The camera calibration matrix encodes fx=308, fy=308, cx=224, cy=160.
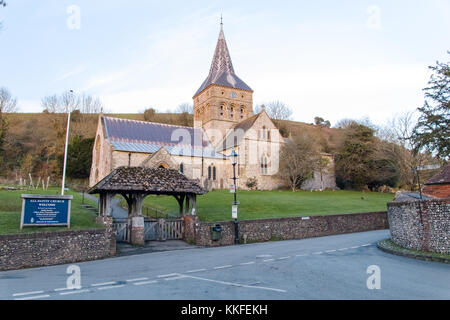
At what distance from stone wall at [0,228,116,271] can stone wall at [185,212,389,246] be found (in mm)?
4588

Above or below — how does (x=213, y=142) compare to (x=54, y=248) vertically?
above

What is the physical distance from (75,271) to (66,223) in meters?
3.56

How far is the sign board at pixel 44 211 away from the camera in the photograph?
40.0 ft

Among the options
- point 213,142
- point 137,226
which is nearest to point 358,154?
point 213,142

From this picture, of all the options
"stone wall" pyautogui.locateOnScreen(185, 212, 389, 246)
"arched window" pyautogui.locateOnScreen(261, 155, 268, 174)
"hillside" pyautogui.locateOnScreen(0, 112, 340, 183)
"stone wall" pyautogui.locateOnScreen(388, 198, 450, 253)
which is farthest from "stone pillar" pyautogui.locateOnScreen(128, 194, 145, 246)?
"hillside" pyautogui.locateOnScreen(0, 112, 340, 183)

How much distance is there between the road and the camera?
274 inches

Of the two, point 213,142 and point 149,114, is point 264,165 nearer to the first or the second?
point 213,142

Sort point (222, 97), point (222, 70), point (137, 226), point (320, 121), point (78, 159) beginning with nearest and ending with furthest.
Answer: point (137, 226), point (78, 159), point (222, 97), point (222, 70), point (320, 121)

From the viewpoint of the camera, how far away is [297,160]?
43531 millimetres

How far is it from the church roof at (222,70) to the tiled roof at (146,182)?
3882cm

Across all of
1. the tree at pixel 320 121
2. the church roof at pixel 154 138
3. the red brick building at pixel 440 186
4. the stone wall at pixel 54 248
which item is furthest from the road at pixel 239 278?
the tree at pixel 320 121

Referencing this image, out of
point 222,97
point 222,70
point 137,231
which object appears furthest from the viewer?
point 222,70

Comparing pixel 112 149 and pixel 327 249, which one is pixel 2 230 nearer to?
pixel 327 249

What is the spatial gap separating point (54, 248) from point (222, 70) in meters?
48.1
